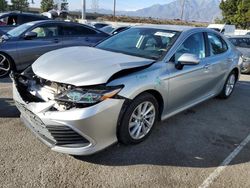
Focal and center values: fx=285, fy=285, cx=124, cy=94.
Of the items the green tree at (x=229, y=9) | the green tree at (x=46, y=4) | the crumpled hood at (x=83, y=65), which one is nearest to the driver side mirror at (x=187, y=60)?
the crumpled hood at (x=83, y=65)

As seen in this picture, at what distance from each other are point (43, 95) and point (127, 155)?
4.08ft

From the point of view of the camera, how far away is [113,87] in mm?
3174

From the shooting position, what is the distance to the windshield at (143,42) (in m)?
4.11

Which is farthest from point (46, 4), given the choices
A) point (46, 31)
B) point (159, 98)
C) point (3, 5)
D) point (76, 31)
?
point (159, 98)

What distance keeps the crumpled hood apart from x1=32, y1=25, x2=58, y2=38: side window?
3457 millimetres

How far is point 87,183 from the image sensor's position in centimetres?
296

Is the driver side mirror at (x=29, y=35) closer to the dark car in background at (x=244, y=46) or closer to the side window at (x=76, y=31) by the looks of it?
the side window at (x=76, y=31)

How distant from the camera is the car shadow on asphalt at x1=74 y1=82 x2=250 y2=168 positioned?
346 cm

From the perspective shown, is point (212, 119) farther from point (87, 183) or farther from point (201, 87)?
point (87, 183)

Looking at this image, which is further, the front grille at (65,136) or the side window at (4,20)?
the side window at (4,20)

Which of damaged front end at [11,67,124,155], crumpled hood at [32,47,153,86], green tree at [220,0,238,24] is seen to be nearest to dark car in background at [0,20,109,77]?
crumpled hood at [32,47,153,86]

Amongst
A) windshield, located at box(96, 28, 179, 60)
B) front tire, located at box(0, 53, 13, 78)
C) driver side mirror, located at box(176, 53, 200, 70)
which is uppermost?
windshield, located at box(96, 28, 179, 60)

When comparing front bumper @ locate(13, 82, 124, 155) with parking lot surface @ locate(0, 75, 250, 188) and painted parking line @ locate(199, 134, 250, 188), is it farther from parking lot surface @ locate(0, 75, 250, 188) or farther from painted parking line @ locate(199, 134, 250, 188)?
painted parking line @ locate(199, 134, 250, 188)

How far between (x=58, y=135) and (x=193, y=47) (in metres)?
2.60
